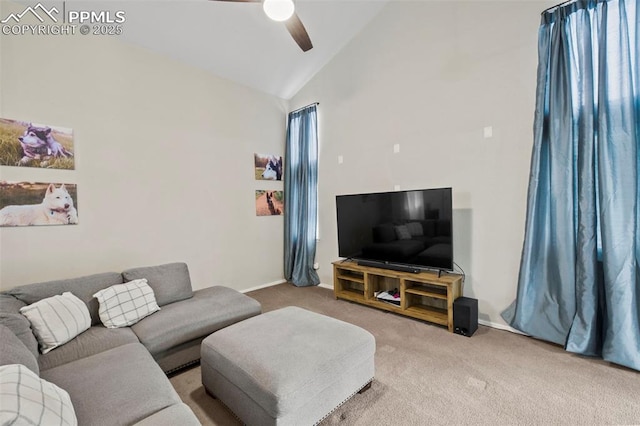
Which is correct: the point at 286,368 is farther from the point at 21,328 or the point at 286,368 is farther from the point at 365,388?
the point at 21,328

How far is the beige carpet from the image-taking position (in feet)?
5.45

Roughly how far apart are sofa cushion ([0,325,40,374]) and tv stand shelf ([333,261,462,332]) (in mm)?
2878

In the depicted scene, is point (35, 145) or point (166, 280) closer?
point (35, 145)

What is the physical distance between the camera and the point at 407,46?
345cm

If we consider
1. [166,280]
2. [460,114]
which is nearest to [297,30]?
[460,114]

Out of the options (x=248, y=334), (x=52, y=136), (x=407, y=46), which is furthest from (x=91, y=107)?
(x=407, y=46)

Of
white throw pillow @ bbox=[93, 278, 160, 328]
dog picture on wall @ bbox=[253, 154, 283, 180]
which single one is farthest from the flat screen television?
white throw pillow @ bbox=[93, 278, 160, 328]

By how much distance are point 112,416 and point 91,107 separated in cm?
298

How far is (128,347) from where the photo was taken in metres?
1.84

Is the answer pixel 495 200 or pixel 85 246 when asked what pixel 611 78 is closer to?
pixel 495 200

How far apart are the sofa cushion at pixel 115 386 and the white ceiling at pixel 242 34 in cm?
311

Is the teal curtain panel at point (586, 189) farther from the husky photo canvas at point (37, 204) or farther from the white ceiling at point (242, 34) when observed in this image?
the husky photo canvas at point (37, 204)

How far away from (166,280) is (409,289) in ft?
8.28

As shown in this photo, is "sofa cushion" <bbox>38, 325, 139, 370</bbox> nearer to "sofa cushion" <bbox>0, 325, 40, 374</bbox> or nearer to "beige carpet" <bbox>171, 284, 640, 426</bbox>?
"sofa cushion" <bbox>0, 325, 40, 374</bbox>
